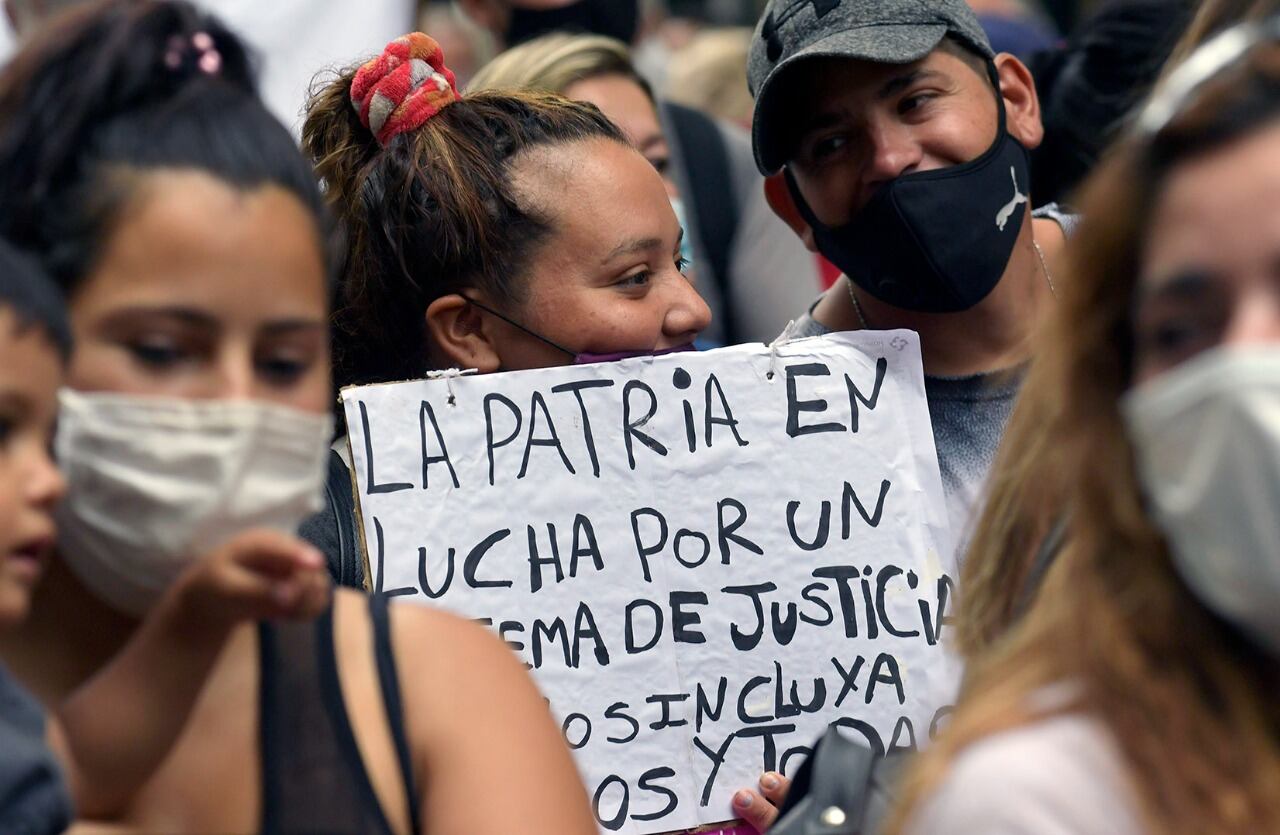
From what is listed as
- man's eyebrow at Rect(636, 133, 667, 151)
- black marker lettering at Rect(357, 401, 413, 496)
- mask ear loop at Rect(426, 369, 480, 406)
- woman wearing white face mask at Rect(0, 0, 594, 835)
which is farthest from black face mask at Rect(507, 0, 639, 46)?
Answer: woman wearing white face mask at Rect(0, 0, 594, 835)

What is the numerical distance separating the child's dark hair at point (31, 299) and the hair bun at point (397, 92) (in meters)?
1.53

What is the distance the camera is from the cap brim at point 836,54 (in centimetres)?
317

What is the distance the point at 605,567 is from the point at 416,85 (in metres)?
1.06

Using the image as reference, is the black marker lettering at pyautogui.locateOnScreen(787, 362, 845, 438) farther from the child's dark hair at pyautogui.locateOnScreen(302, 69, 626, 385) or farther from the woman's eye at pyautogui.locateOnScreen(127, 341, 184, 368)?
the woman's eye at pyautogui.locateOnScreen(127, 341, 184, 368)

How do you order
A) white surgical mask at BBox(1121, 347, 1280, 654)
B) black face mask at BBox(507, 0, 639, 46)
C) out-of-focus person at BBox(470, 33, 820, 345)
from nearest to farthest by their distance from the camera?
1. white surgical mask at BBox(1121, 347, 1280, 654)
2. out-of-focus person at BBox(470, 33, 820, 345)
3. black face mask at BBox(507, 0, 639, 46)

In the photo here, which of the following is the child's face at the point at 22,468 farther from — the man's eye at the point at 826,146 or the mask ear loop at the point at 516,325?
the man's eye at the point at 826,146

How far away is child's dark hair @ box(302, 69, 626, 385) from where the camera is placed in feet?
10.3

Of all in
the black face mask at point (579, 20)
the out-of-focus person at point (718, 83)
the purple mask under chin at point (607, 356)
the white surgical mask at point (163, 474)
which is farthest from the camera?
the out-of-focus person at point (718, 83)

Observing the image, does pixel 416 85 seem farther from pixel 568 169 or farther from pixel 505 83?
pixel 505 83

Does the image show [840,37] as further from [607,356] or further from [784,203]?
[607,356]

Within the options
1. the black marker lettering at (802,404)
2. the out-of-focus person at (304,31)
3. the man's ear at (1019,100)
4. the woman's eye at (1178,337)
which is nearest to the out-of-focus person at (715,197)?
the out-of-focus person at (304,31)

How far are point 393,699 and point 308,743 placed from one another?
0.36 ft

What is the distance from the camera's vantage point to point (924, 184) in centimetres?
316

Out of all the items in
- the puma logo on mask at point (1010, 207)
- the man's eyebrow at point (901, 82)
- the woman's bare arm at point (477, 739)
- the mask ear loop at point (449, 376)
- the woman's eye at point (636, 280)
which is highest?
the man's eyebrow at point (901, 82)
